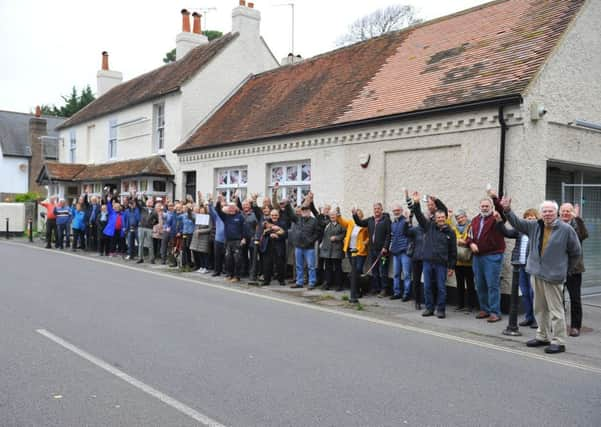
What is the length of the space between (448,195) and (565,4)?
484 cm

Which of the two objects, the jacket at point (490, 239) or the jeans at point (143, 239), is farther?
the jeans at point (143, 239)

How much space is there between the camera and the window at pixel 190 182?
21.4 metres

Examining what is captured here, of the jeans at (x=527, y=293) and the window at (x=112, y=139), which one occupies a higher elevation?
the window at (x=112, y=139)

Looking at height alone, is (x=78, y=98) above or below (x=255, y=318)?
above

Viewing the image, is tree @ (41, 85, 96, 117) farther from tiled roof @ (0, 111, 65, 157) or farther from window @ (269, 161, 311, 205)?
window @ (269, 161, 311, 205)

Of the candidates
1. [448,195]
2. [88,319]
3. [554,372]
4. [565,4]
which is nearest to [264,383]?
[554,372]

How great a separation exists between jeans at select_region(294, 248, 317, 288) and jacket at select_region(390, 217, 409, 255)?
2.08 m

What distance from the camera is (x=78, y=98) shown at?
65.7m

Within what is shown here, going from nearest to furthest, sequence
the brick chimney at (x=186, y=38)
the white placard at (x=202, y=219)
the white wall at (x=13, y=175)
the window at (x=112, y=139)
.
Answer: the white placard at (x=202, y=219)
the window at (x=112, y=139)
the brick chimney at (x=186, y=38)
the white wall at (x=13, y=175)

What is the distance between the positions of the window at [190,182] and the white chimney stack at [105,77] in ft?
48.1

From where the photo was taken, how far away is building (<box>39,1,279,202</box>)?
22328 millimetres

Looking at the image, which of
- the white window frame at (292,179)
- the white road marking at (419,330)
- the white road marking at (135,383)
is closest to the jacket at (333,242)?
the white road marking at (419,330)

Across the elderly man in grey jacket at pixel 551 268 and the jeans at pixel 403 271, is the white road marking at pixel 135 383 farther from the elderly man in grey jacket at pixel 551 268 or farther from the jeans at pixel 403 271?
the jeans at pixel 403 271

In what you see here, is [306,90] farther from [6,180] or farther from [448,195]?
[6,180]
